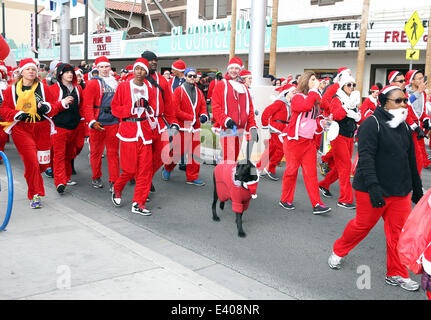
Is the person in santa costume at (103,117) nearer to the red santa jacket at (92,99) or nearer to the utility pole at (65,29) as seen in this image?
the red santa jacket at (92,99)

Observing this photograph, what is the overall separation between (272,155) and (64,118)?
12.9ft

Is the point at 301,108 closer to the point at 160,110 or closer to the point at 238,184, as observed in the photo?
the point at 238,184

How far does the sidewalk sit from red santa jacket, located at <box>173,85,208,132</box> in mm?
3116

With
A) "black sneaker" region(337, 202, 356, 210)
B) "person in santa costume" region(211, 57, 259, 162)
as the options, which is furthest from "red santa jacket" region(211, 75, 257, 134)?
"black sneaker" region(337, 202, 356, 210)

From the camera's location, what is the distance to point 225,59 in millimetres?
29016

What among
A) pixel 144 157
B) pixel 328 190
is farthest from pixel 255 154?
pixel 144 157

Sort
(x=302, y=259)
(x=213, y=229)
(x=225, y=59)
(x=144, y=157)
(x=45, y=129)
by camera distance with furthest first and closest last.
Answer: (x=225, y=59) < (x=45, y=129) < (x=144, y=157) < (x=213, y=229) < (x=302, y=259)

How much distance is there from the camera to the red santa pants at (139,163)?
6465mm

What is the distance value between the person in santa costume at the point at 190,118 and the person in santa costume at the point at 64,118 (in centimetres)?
168

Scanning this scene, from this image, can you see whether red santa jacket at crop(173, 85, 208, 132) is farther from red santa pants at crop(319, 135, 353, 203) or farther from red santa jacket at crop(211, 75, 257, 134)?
A: red santa pants at crop(319, 135, 353, 203)

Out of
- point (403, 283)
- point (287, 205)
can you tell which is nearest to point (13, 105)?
point (287, 205)
